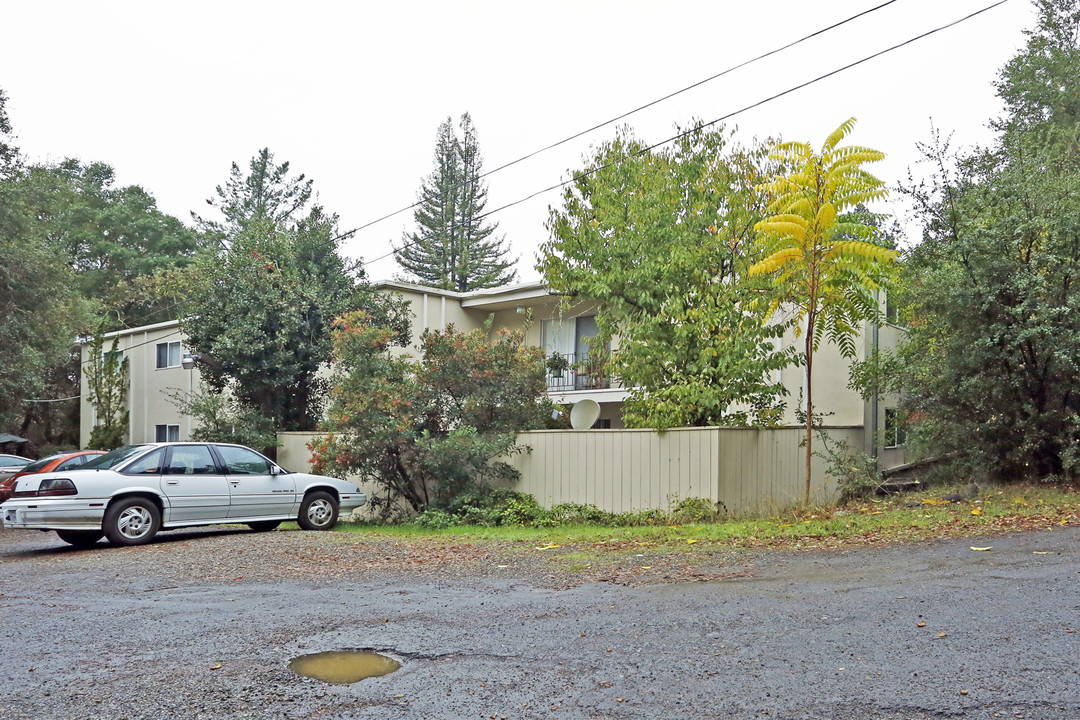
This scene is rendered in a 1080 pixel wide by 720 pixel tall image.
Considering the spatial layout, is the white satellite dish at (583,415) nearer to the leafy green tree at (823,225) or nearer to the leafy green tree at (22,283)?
the leafy green tree at (823,225)

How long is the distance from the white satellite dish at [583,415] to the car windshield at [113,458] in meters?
7.55


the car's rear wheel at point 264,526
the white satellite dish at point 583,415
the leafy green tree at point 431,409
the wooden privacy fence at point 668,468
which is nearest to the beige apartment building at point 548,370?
the white satellite dish at point 583,415

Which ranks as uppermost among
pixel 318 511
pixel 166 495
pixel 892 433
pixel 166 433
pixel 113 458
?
pixel 892 433

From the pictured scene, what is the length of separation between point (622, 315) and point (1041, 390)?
6697 mm

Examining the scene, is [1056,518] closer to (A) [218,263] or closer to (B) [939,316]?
(B) [939,316]

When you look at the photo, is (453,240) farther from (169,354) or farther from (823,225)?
(823,225)

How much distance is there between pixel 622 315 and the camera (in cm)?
1580

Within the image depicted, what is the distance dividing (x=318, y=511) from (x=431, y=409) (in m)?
2.80

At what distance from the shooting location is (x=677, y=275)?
1512cm

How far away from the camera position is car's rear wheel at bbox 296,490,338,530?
14367 mm

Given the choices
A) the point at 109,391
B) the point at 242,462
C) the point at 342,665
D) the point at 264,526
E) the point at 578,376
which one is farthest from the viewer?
the point at 109,391

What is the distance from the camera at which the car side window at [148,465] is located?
12.6 metres

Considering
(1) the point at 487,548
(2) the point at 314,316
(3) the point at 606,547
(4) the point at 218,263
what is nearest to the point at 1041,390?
(3) the point at 606,547

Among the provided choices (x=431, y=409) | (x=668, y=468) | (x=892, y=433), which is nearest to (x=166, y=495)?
(x=431, y=409)
